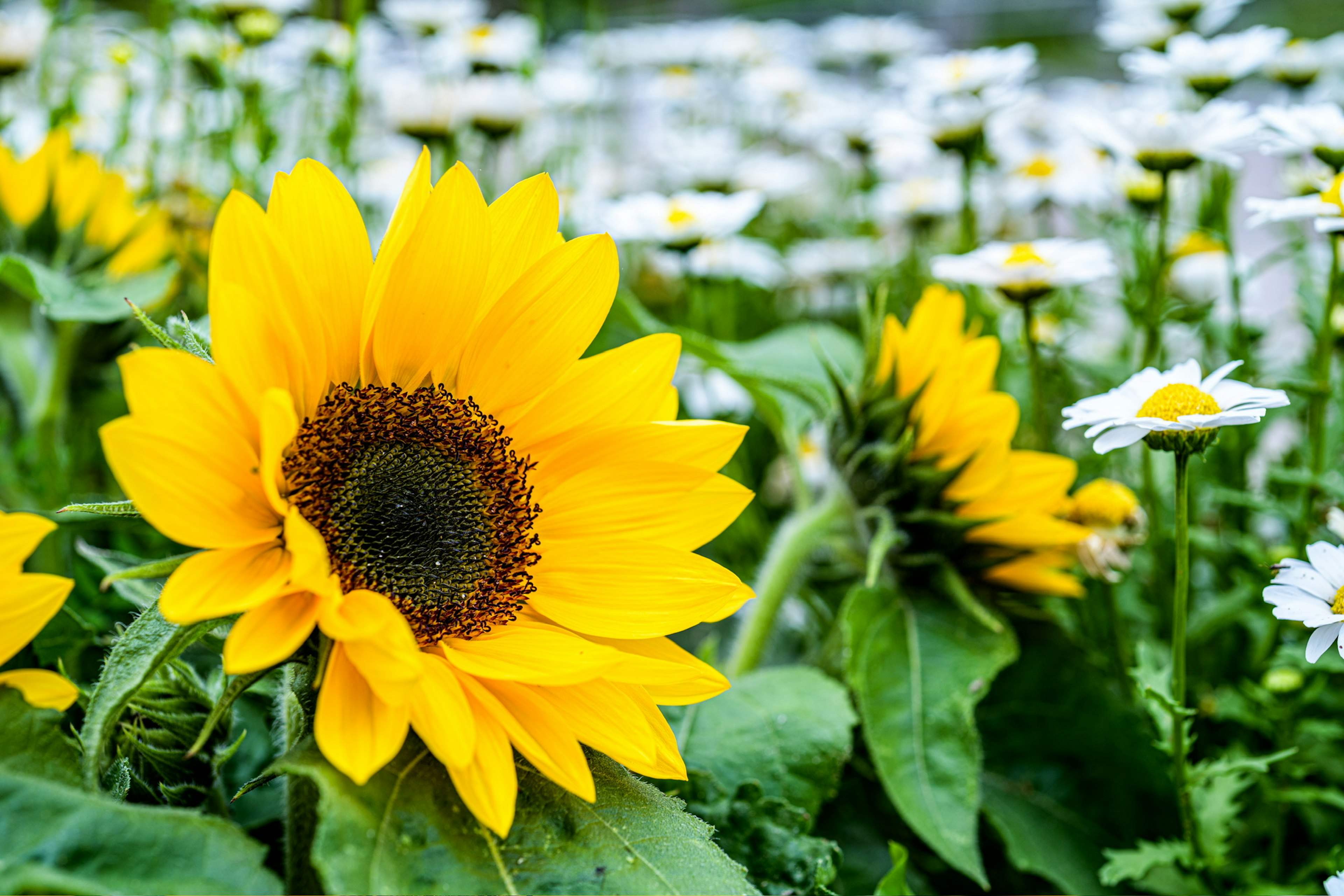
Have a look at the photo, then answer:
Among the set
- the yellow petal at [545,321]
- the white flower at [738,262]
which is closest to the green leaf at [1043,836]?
the yellow petal at [545,321]

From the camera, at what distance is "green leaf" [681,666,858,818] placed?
2.80 ft

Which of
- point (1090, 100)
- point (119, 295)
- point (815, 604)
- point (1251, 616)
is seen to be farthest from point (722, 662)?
point (1090, 100)

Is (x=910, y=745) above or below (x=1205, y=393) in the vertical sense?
below

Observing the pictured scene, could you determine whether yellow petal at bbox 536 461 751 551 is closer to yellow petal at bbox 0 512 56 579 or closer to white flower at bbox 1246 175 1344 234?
yellow petal at bbox 0 512 56 579

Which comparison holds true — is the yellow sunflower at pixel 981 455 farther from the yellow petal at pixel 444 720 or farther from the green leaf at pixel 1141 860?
the yellow petal at pixel 444 720

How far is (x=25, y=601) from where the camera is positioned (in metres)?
0.54

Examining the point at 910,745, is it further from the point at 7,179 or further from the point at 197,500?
the point at 7,179

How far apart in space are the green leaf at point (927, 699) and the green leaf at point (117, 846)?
51 cm

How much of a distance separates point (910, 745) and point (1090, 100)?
170 centimetres

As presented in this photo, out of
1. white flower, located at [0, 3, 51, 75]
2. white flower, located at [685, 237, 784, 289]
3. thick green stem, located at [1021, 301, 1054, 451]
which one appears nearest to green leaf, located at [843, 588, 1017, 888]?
thick green stem, located at [1021, 301, 1054, 451]

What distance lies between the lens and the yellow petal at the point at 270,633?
504 mm

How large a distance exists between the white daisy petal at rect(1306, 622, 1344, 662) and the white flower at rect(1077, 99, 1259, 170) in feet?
1.86

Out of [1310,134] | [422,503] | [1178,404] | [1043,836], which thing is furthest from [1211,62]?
[422,503]

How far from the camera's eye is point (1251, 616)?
105 cm
